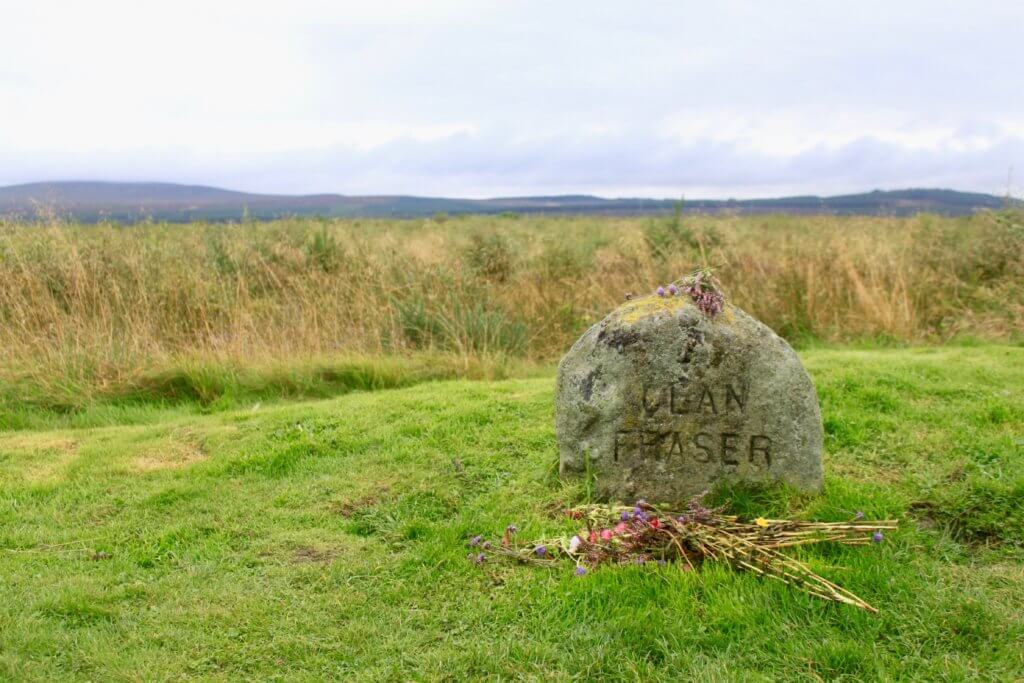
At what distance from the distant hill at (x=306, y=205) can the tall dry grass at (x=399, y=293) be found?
43cm

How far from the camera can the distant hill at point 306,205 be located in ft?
37.7

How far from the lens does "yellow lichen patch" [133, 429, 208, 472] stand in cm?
577

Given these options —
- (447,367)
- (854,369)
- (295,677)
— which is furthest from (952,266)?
(295,677)

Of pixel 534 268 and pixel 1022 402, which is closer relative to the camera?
pixel 1022 402

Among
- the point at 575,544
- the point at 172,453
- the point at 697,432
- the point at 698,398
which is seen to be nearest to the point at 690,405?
the point at 698,398

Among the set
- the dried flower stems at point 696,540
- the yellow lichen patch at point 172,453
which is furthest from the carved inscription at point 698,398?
the yellow lichen patch at point 172,453

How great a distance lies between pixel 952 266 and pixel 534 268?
6344 mm

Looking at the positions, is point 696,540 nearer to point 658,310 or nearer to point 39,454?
point 658,310

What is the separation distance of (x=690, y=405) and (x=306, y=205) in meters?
83.6

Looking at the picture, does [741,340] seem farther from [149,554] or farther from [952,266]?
[952,266]

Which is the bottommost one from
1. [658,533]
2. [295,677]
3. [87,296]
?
[295,677]

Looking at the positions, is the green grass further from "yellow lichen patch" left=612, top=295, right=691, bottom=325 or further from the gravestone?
"yellow lichen patch" left=612, top=295, right=691, bottom=325

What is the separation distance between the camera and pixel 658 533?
4.08 m

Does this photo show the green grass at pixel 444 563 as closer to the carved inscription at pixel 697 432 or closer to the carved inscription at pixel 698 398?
the carved inscription at pixel 697 432
